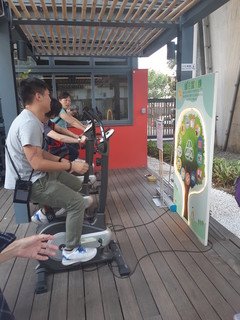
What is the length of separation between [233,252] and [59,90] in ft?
14.8

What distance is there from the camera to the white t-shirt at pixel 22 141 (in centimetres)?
181

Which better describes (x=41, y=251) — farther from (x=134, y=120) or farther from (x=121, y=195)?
(x=134, y=120)

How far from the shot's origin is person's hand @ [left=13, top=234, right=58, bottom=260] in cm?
103

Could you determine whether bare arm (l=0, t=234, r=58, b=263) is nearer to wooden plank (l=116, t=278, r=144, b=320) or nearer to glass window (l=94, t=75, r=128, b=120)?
wooden plank (l=116, t=278, r=144, b=320)

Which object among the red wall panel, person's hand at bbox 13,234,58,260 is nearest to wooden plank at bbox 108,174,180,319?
person's hand at bbox 13,234,58,260

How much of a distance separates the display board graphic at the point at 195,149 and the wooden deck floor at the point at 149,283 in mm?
273

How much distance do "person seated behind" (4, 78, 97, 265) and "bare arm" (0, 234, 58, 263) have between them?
799mm

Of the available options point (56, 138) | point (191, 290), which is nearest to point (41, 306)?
point (191, 290)

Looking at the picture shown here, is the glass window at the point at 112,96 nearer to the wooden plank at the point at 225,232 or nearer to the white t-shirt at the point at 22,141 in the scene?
the wooden plank at the point at 225,232

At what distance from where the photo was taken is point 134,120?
18.1 ft

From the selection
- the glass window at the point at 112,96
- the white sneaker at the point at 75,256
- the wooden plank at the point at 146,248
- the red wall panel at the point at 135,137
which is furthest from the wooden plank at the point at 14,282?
the glass window at the point at 112,96

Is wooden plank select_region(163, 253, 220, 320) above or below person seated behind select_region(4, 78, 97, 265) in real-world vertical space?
below

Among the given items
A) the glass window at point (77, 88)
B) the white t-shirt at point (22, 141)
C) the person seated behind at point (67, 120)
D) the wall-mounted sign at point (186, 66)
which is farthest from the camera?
the glass window at point (77, 88)

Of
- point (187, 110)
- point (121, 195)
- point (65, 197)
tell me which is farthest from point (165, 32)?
point (65, 197)
